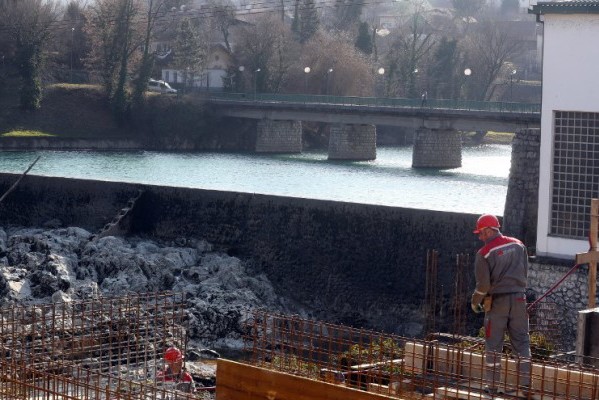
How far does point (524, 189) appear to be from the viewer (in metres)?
21.0

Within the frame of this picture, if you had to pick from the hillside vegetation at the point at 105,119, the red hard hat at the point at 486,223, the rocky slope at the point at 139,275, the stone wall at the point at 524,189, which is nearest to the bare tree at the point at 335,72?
the hillside vegetation at the point at 105,119

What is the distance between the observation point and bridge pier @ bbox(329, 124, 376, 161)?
202 ft

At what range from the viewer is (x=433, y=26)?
365ft

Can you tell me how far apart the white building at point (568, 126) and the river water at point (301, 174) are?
18222mm

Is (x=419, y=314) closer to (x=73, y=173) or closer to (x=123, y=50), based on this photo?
(x=73, y=173)

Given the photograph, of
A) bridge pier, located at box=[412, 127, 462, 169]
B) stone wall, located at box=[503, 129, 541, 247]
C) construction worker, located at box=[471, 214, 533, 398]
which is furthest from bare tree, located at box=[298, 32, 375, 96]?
construction worker, located at box=[471, 214, 533, 398]

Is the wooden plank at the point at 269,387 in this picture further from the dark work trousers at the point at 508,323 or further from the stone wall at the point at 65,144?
the stone wall at the point at 65,144

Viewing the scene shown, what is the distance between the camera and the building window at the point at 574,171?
61.6ft

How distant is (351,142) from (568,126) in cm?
4294

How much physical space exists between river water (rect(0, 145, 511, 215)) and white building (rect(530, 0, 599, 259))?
18222mm

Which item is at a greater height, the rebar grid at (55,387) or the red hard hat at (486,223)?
the red hard hat at (486,223)

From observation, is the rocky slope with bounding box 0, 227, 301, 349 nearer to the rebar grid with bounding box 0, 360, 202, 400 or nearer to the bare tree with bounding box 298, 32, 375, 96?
the rebar grid with bounding box 0, 360, 202, 400

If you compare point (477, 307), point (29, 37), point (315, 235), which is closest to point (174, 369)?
point (477, 307)

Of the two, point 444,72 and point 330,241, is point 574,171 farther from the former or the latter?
point 444,72
